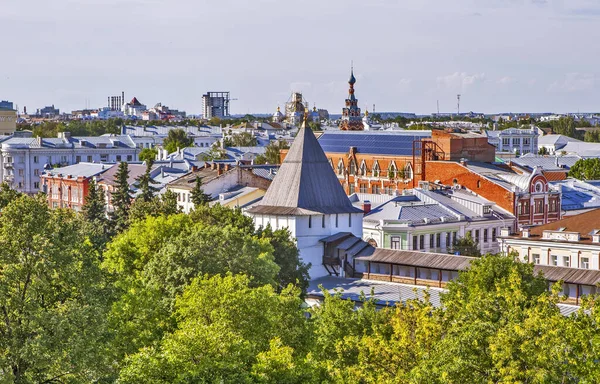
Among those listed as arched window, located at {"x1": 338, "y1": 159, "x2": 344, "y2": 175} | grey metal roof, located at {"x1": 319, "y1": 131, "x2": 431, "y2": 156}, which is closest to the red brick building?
grey metal roof, located at {"x1": 319, "y1": 131, "x2": 431, "y2": 156}

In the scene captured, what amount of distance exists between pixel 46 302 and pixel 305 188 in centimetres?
3345

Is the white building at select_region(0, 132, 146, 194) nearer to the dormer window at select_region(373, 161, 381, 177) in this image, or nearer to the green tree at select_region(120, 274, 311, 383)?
the dormer window at select_region(373, 161, 381, 177)

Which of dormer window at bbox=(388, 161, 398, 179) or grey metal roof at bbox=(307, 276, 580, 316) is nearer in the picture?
grey metal roof at bbox=(307, 276, 580, 316)

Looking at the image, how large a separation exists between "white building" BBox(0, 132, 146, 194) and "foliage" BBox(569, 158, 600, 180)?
54791mm

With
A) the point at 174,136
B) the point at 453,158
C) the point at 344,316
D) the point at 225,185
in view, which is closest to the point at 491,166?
the point at 453,158

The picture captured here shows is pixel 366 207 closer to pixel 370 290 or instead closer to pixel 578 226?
pixel 578 226

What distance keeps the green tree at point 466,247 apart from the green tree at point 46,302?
43186 millimetres

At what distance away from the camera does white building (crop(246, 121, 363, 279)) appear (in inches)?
2483

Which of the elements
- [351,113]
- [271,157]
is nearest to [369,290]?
[271,157]

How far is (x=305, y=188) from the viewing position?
65.1 m

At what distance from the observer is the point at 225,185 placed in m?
90.4

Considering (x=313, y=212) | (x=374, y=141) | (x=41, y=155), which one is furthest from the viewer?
(x=41, y=155)

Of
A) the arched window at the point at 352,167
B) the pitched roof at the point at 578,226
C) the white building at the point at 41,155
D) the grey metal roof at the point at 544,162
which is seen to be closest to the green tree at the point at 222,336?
the pitched roof at the point at 578,226

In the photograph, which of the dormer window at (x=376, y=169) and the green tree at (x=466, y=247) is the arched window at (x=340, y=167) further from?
the green tree at (x=466, y=247)
